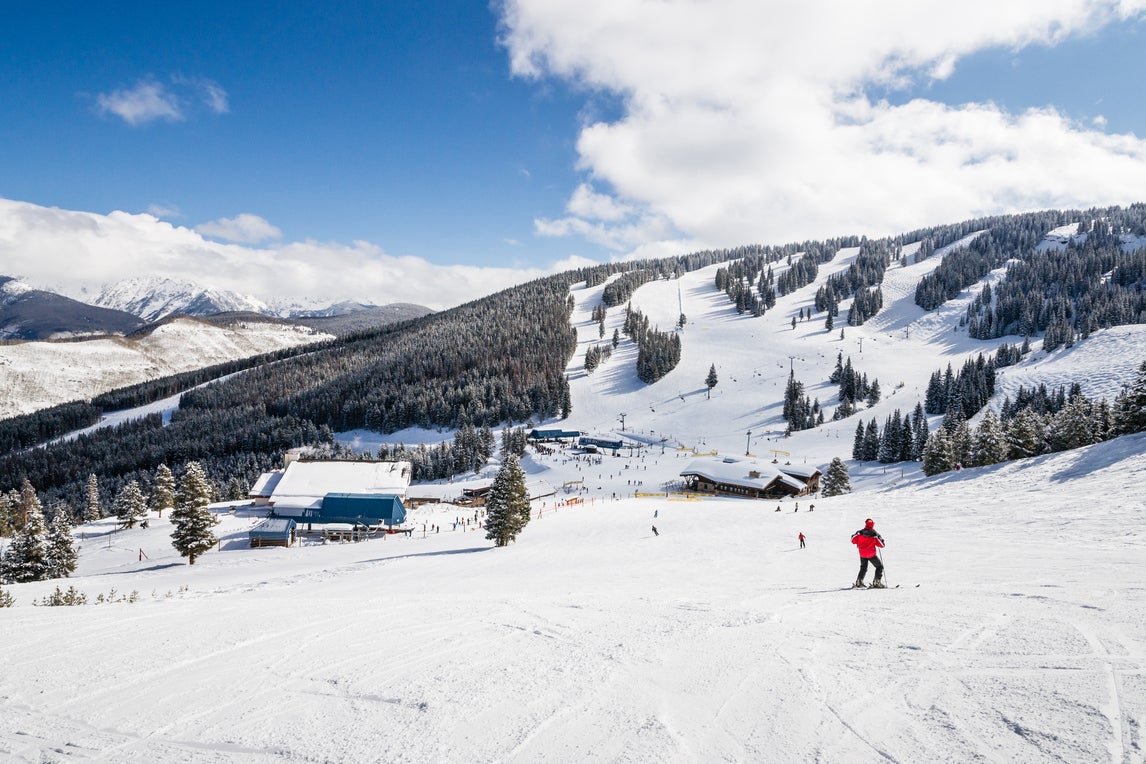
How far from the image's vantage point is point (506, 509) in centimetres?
3100

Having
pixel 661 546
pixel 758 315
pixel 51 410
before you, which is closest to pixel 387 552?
pixel 661 546

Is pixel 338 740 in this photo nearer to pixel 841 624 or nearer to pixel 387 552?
pixel 841 624

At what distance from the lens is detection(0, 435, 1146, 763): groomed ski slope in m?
4.37

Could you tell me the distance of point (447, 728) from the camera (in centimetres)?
469

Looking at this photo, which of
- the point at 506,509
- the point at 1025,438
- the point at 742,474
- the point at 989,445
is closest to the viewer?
the point at 506,509

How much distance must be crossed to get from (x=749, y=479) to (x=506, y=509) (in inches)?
1762

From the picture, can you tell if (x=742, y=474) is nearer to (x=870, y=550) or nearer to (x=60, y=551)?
(x=870, y=550)

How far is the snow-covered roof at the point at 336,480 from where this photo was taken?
189ft

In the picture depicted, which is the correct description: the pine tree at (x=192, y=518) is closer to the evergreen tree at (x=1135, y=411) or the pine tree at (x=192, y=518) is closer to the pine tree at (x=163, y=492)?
the pine tree at (x=163, y=492)

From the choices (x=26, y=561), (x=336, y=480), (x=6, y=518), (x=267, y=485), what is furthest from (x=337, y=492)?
(x=6, y=518)

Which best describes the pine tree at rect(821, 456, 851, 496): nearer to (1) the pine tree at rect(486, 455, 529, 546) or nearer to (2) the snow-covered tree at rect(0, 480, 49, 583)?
(1) the pine tree at rect(486, 455, 529, 546)

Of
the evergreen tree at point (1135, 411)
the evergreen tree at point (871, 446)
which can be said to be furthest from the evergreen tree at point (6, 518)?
the evergreen tree at point (871, 446)

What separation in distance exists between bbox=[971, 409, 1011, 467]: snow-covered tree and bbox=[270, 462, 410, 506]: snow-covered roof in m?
60.4

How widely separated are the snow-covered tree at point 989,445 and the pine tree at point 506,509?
41.1m
